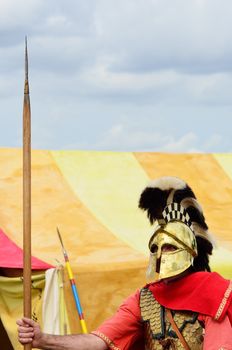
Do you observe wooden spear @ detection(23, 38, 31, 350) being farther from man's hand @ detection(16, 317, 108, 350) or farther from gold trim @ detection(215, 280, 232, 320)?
gold trim @ detection(215, 280, 232, 320)

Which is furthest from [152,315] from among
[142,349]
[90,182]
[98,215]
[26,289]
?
[90,182]

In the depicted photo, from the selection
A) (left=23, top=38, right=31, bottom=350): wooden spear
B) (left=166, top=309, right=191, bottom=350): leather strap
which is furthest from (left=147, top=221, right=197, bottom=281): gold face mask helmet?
(left=23, top=38, right=31, bottom=350): wooden spear

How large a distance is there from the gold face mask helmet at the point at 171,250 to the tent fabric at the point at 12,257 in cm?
304

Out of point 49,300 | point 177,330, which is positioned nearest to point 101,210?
point 49,300

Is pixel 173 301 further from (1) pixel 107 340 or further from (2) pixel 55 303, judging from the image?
(2) pixel 55 303

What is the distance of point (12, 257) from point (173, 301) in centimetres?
346

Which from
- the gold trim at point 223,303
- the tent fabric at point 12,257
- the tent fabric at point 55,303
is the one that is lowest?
the tent fabric at point 55,303

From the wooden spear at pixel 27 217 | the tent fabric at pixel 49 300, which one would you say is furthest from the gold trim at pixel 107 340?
the tent fabric at pixel 49 300

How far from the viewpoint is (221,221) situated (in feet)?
27.8

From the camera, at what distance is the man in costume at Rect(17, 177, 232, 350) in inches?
147

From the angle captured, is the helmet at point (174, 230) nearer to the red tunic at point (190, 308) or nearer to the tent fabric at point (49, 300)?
the red tunic at point (190, 308)

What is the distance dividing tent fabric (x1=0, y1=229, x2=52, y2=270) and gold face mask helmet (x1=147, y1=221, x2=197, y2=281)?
304 centimetres

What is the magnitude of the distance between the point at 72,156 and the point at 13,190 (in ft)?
3.12

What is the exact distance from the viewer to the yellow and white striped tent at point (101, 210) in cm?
714
